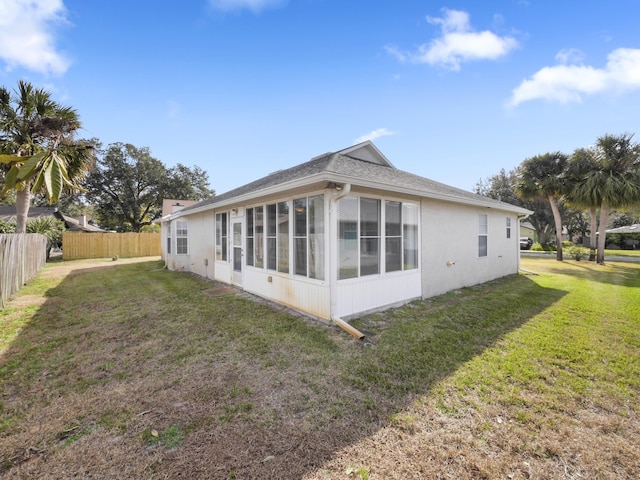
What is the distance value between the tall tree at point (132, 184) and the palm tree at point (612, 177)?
1290 inches

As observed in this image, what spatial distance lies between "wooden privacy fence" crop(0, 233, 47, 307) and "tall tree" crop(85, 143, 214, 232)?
2062 centimetres

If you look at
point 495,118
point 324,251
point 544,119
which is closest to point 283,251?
point 324,251

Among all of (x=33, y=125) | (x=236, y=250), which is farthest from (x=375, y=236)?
(x=33, y=125)

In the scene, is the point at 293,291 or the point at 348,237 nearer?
the point at 348,237

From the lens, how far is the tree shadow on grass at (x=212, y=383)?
2262 mm

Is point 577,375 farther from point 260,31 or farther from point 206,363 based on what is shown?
point 260,31

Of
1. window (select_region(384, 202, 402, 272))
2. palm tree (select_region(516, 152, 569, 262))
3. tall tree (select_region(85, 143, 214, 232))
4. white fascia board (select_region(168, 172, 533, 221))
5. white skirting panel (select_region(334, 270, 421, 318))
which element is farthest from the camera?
Answer: tall tree (select_region(85, 143, 214, 232))

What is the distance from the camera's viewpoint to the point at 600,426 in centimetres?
259

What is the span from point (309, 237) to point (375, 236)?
1428 mm

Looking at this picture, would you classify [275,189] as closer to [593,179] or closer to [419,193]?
[419,193]

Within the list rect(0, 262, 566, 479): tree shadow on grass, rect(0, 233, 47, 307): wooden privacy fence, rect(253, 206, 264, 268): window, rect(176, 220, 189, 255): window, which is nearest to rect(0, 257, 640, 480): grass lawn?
rect(0, 262, 566, 479): tree shadow on grass

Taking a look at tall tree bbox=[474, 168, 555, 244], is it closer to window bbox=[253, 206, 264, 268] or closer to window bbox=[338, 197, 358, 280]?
window bbox=[338, 197, 358, 280]

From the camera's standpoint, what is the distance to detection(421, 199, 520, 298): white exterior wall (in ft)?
23.9

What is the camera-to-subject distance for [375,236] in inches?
233
